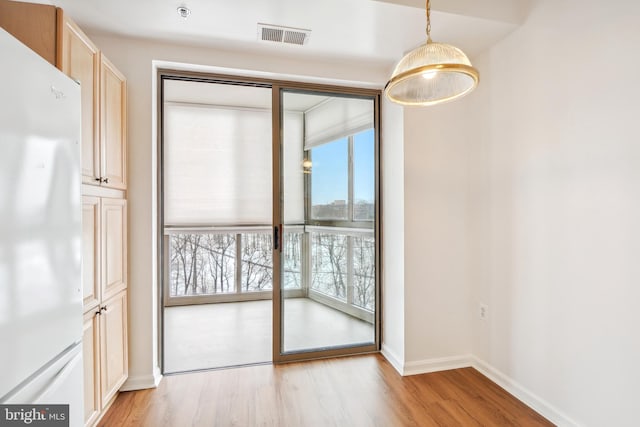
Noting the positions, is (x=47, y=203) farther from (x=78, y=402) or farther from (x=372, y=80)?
(x=372, y=80)

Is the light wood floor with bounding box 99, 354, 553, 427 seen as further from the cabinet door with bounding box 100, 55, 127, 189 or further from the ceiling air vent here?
the ceiling air vent

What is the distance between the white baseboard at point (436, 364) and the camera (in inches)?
104

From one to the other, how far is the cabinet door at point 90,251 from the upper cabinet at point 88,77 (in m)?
0.14

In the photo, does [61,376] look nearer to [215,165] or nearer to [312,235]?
[312,235]

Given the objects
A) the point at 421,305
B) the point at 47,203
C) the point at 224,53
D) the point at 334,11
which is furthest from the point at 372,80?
the point at 47,203

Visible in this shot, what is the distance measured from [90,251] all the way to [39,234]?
0.78 meters

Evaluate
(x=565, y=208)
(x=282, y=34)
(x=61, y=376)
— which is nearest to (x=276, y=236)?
(x=282, y=34)

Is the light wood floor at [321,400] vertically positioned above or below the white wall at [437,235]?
below

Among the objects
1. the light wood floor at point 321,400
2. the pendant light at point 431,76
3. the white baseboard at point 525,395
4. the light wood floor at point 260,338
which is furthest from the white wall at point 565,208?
the light wood floor at point 260,338

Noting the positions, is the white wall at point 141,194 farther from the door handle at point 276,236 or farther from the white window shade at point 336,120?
the white window shade at point 336,120

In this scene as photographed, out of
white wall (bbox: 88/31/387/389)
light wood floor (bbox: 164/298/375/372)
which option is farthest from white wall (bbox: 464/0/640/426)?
white wall (bbox: 88/31/387/389)

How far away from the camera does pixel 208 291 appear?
4.62 meters

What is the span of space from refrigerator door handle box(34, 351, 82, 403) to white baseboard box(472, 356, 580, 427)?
2589 mm

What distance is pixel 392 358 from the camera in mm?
2805
